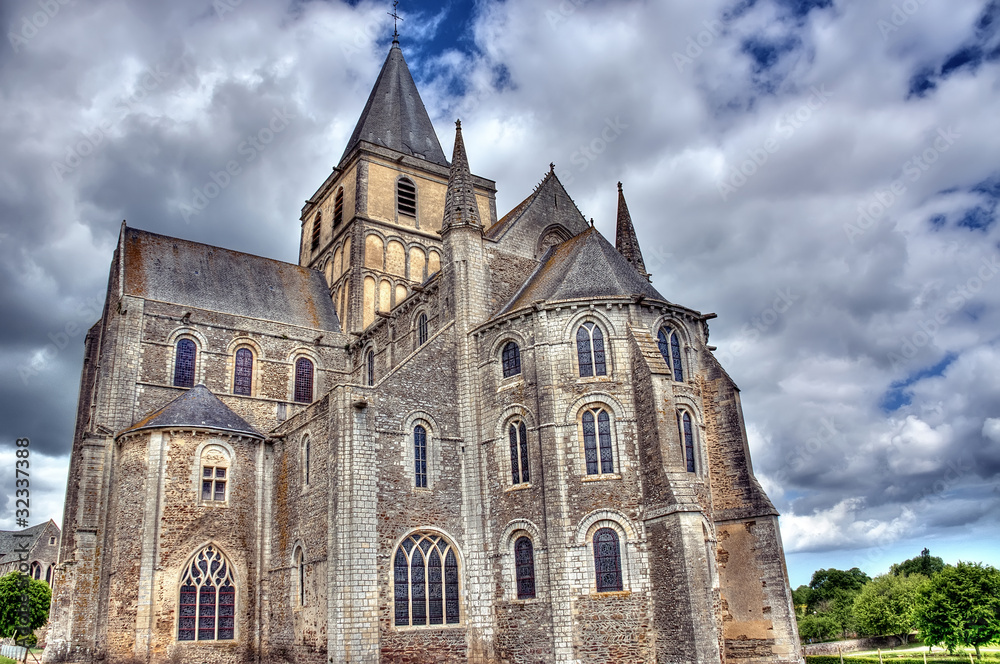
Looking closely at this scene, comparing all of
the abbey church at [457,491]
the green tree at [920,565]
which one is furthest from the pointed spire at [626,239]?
the green tree at [920,565]

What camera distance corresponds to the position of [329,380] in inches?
1398

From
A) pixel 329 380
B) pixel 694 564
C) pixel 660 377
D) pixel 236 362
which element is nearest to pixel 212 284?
pixel 236 362

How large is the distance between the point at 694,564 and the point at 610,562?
8.99 ft

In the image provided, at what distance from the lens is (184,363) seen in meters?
32.2

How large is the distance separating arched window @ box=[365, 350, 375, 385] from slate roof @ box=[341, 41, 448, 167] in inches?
529

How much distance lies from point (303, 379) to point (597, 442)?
54.1 ft

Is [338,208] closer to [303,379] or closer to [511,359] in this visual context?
[303,379]

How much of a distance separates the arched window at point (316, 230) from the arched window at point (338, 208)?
6.41 feet

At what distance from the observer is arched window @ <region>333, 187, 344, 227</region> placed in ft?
139

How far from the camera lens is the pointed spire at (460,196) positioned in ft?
95.2

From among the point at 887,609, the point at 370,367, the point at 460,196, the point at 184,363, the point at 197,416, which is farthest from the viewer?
the point at 887,609

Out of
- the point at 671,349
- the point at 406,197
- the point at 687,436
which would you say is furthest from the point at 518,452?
the point at 406,197

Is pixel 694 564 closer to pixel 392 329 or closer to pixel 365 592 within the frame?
pixel 365 592

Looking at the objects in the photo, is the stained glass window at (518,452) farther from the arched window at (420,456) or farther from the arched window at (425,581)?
the arched window at (425,581)
